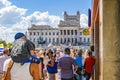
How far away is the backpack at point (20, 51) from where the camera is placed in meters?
6.08

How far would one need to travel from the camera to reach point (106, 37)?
832cm

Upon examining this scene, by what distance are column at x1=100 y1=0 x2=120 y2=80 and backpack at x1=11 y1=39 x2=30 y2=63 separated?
2.50 meters

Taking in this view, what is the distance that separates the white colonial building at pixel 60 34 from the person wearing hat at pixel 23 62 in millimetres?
174871

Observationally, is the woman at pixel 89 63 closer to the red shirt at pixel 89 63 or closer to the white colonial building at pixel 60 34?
the red shirt at pixel 89 63

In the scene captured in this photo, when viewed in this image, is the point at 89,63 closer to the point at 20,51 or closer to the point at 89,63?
the point at 89,63

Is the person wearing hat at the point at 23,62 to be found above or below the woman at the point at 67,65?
above

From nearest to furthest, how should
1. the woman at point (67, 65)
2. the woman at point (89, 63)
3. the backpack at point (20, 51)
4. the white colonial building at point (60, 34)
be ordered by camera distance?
the backpack at point (20, 51)
the woman at point (67, 65)
the woman at point (89, 63)
the white colonial building at point (60, 34)

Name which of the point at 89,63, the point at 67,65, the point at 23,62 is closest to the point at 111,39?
the point at 23,62

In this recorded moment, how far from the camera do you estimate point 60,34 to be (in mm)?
187375

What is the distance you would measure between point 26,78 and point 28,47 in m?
0.46

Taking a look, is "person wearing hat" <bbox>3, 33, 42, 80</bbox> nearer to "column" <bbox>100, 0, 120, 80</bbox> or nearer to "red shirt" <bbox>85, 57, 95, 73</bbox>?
"column" <bbox>100, 0, 120, 80</bbox>

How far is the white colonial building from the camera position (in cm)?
18473

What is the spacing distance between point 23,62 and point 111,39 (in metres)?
2.53

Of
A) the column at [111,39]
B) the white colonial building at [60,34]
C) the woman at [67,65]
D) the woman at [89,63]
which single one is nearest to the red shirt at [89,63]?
the woman at [89,63]
